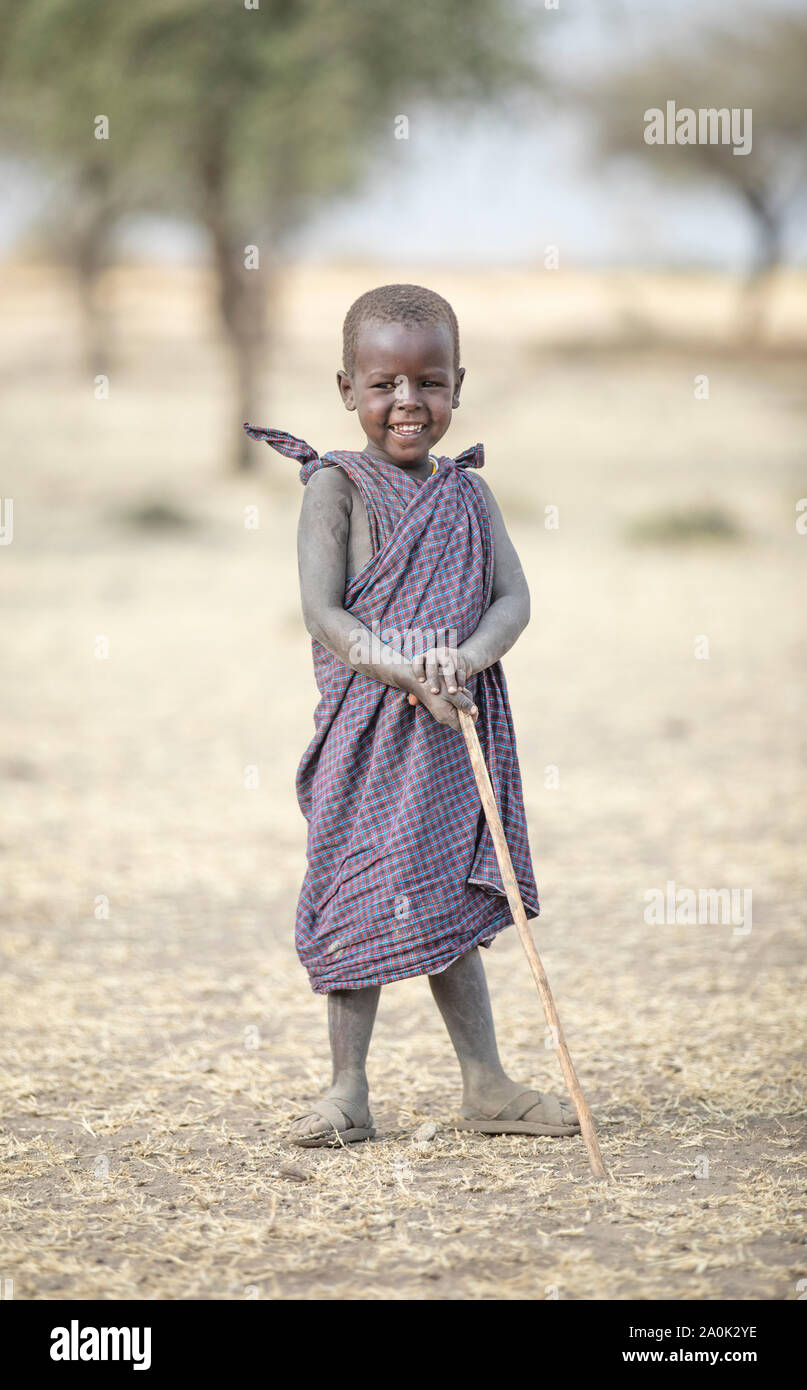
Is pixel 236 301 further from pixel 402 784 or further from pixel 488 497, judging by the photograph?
pixel 402 784

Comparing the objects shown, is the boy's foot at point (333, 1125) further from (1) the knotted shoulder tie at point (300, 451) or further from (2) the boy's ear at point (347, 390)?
(2) the boy's ear at point (347, 390)

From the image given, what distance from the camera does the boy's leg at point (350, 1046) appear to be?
9.14 feet

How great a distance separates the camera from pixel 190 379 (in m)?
25.2

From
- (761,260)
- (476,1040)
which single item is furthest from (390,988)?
(761,260)

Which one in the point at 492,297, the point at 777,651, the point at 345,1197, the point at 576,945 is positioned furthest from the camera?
the point at 492,297

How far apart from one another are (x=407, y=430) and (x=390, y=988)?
181 cm

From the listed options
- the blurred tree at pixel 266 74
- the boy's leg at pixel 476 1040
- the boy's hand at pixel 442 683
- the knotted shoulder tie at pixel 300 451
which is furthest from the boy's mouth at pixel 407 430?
the blurred tree at pixel 266 74

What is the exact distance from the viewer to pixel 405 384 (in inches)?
104

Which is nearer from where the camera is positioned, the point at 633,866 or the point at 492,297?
the point at 633,866

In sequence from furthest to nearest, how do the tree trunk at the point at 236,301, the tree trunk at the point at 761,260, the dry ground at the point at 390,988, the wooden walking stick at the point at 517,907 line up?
the tree trunk at the point at 761,260 < the tree trunk at the point at 236,301 < the wooden walking stick at the point at 517,907 < the dry ground at the point at 390,988

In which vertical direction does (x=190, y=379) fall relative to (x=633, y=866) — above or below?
above
